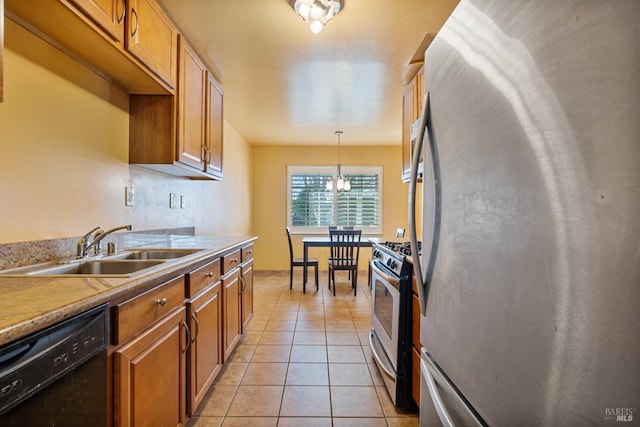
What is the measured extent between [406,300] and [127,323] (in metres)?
1.33

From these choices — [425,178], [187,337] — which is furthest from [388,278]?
[187,337]

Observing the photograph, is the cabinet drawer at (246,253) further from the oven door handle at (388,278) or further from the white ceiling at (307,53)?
the white ceiling at (307,53)

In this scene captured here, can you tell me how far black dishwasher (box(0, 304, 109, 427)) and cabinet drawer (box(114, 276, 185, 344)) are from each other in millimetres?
75

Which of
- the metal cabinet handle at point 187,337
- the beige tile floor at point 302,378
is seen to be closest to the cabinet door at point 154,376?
the metal cabinet handle at point 187,337

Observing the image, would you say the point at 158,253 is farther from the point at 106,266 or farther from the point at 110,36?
the point at 110,36

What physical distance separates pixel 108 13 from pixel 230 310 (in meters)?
1.79

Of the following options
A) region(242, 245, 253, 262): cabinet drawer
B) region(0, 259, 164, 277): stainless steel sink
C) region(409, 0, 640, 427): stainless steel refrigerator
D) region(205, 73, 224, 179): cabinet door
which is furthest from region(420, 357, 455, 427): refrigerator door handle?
region(205, 73, 224, 179): cabinet door

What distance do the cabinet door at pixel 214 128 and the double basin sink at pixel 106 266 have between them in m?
0.82

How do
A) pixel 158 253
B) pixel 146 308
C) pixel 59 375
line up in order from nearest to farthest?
1. pixel 59 375
2. pixel 146 308
3. pixel 158 253

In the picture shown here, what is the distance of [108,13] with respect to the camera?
127 cm

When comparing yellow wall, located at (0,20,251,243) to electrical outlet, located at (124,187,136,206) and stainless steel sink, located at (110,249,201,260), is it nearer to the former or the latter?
electrical outlet, located at (124,187,136,206)

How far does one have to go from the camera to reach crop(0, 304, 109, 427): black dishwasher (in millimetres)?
622

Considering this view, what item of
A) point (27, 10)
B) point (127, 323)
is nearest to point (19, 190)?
point (27, 10)

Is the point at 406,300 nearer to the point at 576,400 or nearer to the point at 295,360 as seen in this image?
the point at 295,360
